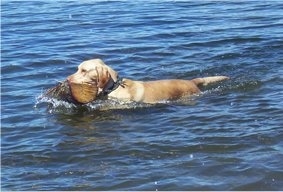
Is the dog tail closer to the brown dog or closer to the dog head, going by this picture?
the brown dog

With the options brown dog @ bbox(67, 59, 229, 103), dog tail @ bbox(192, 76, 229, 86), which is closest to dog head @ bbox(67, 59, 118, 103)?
brown dog @ bbox(67, 59, 229, 103)

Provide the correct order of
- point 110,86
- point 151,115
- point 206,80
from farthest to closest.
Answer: point 206,80 → point 110,86 → point 151,115

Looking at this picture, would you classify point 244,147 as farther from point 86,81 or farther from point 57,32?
point 57,32

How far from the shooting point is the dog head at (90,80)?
9.46m

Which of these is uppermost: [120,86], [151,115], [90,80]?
[90,80]

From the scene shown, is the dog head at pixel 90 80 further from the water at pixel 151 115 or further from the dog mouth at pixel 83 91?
the water at pixel 151 115

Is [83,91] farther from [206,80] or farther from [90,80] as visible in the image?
[206,80]

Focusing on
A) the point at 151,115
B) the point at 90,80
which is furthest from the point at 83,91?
the point at 151,115

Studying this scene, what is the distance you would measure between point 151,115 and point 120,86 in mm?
882

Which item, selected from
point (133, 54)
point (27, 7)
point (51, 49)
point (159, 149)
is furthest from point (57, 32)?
point (159, 149)

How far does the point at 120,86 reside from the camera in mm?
9758

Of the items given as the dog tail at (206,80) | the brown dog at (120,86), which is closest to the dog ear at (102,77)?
the brown dog at (120,86)

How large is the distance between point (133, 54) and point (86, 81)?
438cm

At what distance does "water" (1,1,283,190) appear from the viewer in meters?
6.73
